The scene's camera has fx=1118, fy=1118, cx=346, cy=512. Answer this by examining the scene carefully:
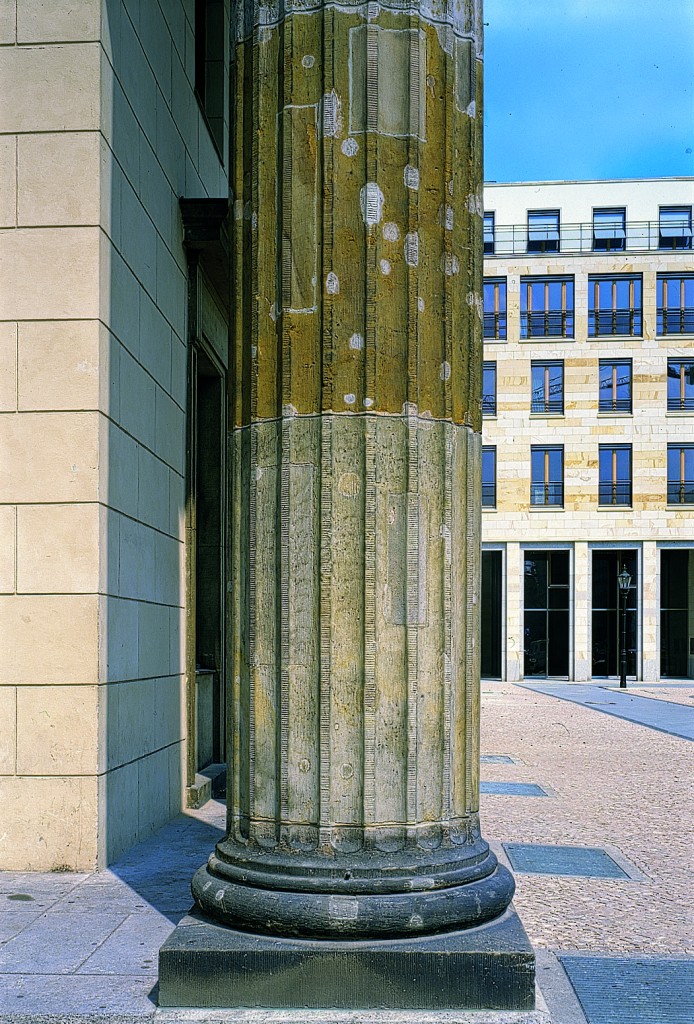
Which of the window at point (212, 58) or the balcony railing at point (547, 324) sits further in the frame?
the balcony railing at point (547, 324)

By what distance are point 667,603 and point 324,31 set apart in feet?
139

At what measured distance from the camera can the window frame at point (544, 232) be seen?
4656cm

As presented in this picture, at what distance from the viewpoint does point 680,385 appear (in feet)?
144

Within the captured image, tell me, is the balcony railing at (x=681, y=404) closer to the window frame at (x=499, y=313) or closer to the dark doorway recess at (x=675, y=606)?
the dark doorway recess at (x=675, y=606)

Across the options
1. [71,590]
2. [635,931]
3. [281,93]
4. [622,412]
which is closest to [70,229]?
[71,590]

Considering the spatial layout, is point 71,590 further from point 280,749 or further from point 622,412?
point 622,412

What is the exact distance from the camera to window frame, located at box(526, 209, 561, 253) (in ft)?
153

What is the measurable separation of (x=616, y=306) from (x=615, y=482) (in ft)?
23.0

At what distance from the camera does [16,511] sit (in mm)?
7430

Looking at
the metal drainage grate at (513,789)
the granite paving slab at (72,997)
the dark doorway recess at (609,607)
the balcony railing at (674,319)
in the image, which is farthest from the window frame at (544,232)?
the granite paving slab at (72,997)

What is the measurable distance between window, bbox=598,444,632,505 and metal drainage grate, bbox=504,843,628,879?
35.6 m

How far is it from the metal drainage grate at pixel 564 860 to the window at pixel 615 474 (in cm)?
3560

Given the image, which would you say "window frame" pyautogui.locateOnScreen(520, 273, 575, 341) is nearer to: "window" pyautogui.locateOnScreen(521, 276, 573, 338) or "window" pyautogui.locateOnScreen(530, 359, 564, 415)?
"window" pyautogui.locateOnScreen(521, 276, 573, 338)

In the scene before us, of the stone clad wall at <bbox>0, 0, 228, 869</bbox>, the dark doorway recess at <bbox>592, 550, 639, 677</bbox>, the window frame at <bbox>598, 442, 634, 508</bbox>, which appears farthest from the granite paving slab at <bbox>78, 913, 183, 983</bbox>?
the dark doorway recess at <bbox>592, 550, 639, 677</bbox>
